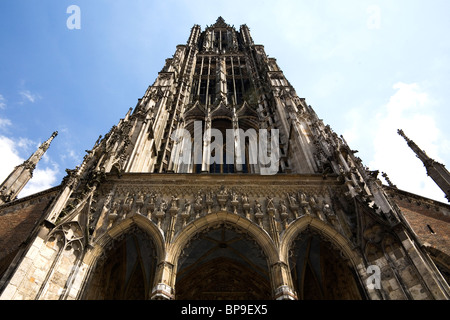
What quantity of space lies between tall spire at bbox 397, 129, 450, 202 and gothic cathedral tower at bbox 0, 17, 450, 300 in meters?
1.85

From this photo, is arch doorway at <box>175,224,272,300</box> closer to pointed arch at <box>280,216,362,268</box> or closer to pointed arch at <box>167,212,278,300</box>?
pointed arch at <box>167,212,278,300</box>

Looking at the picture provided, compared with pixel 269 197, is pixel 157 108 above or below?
above

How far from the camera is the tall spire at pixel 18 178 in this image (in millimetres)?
13656

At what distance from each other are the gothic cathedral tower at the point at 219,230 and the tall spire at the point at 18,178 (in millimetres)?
1142

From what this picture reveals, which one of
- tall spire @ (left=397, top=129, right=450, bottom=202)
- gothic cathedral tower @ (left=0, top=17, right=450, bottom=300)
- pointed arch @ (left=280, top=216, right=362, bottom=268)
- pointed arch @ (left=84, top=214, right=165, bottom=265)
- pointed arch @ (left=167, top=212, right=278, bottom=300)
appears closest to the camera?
gothic cathedral tower @ (left=0, top=17, right=450, bottom=300)

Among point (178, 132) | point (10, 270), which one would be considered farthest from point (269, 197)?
point (178, 132)

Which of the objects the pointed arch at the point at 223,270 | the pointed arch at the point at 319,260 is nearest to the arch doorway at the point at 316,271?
the pointed arch at the point at 319,260

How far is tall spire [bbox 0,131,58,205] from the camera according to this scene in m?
13.7

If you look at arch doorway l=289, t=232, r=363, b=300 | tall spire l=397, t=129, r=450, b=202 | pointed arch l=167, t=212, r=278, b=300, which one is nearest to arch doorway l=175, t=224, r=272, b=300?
pointed arch l=167, t=212, r=278, b=300

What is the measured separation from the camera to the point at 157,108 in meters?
18.5

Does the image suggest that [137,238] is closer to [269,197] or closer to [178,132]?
[269,197]

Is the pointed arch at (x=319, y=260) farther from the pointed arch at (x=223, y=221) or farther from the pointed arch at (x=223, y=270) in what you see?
the pointed arch at (x=223, y=270)

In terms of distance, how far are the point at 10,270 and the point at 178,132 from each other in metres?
12.5
